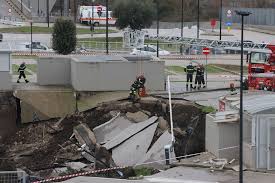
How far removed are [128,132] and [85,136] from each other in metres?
2.23

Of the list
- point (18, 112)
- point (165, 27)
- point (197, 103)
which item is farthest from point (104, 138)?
point (165, 27)

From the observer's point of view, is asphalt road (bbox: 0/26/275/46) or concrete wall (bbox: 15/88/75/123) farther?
asphalt road (bbox: 0/26/275/46)

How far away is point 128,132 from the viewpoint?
25.3 m

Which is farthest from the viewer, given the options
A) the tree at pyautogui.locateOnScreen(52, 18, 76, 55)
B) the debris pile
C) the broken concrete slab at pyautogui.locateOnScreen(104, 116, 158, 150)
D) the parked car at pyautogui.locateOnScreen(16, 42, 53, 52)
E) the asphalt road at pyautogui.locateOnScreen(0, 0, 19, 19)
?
the asphalt road at pyautogui.locateOnScreen(0, 0, 19, 19)

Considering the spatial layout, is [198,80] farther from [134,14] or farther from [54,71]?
[134,14]

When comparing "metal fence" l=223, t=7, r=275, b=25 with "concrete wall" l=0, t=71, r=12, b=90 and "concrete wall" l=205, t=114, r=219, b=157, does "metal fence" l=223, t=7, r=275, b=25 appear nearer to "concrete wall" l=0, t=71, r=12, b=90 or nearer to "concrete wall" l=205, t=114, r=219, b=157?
"concrete wall" l=0, t=71, r=12, b=90

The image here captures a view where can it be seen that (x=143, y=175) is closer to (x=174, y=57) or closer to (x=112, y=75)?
(x=112, y=75)

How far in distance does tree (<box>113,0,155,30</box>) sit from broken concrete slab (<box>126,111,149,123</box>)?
39521 mm

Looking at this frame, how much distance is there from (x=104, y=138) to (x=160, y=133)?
2339 millimetres

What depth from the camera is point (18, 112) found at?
31219 millimetres

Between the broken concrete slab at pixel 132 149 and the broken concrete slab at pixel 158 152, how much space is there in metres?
0.31

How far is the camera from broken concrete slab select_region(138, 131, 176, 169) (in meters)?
22.8

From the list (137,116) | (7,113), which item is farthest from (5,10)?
(137,116)

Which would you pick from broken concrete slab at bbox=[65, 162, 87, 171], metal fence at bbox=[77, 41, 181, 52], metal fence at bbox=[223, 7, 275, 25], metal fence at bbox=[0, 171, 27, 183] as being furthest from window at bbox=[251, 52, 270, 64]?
metal fence at bbox=[223, 7, 275, 25]
